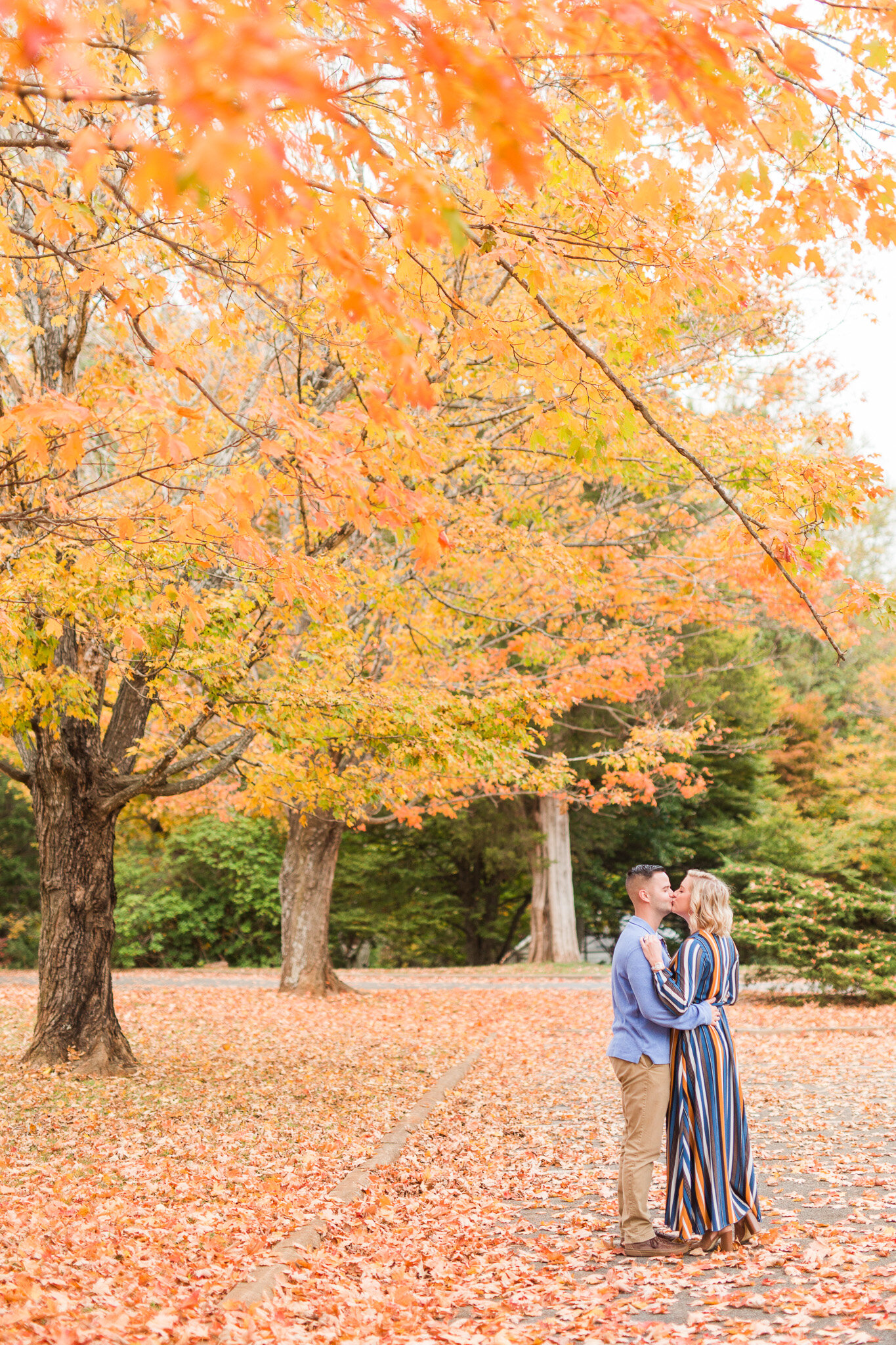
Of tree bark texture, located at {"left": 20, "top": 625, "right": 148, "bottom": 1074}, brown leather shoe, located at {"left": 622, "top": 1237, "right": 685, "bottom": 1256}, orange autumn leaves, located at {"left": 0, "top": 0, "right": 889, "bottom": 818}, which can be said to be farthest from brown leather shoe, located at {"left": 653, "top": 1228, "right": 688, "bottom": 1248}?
tree bark texture, located at {"left": 20, "top": 625, "right": 148, "bottom": 1074}

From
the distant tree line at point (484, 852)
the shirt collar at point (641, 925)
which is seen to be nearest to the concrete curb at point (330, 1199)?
the shirt collar at point (641, 925)

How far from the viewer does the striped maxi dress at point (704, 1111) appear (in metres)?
4.63

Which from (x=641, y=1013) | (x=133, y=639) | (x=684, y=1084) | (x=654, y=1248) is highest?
(x=133, y=639)

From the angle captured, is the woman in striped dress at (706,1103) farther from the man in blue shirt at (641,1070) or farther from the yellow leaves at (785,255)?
the yellow leaves at (785,255)

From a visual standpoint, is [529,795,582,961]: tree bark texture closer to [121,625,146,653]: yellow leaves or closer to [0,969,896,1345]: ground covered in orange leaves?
[0,969,896,1345]: ground covered in orange leaves

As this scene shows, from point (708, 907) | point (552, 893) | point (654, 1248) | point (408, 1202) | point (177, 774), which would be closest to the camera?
point (654, 1248)

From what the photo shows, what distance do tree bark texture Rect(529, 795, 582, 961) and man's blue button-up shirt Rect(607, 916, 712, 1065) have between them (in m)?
19.0

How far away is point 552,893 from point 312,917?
8.49 metres

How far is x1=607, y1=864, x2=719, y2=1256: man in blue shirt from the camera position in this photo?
15.3ft

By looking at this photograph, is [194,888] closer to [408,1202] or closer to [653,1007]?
[408,1202]

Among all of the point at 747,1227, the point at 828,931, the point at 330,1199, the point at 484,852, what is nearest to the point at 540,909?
the point at 484,852

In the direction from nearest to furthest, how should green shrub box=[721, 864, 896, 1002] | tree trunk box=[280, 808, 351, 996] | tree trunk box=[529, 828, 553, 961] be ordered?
green shrub box=[721, 864, 896, 1002] < tree trunk box=[280, 808, 351, 996] < tree trunk box=[529, 828, 553, 961]

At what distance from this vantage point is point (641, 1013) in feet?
15.7

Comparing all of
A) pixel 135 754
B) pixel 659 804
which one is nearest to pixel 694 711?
pixel 659 804
